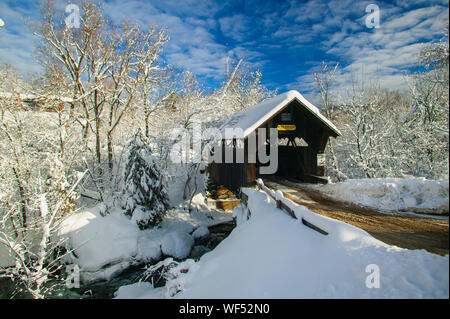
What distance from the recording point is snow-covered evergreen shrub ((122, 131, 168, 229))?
440 inches

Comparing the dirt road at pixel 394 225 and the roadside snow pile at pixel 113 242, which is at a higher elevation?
the dirt road at pixel 394 225

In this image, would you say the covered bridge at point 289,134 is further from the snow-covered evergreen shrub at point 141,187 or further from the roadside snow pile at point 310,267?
the snow-covered evergreen shrub at point 141,187

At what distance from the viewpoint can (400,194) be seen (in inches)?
234

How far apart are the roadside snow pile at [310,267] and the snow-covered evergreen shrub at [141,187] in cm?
606

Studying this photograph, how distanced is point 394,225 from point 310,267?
2741 millimetres

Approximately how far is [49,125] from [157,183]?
24.7 ft

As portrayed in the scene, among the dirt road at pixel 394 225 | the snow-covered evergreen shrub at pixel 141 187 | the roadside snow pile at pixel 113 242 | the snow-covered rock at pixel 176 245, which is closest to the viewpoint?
the dirt road at pixel 394 225

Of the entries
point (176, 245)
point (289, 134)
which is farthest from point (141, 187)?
point (289, 134)

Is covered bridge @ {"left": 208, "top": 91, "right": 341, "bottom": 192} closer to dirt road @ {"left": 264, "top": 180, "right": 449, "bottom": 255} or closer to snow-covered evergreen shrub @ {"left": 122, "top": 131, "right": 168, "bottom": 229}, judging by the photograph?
dirt road @ {"left": 264, "top": 180, "right": 449, "bottom": 255}

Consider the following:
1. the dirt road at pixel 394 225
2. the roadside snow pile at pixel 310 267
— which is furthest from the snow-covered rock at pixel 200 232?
the dirt road at pixel 394 225

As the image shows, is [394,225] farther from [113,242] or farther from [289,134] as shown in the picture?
[113,242]

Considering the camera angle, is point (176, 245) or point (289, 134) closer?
point (176, 245)

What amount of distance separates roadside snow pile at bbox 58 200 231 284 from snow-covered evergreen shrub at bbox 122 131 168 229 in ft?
1.59

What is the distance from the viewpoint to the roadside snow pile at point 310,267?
2576 mm
